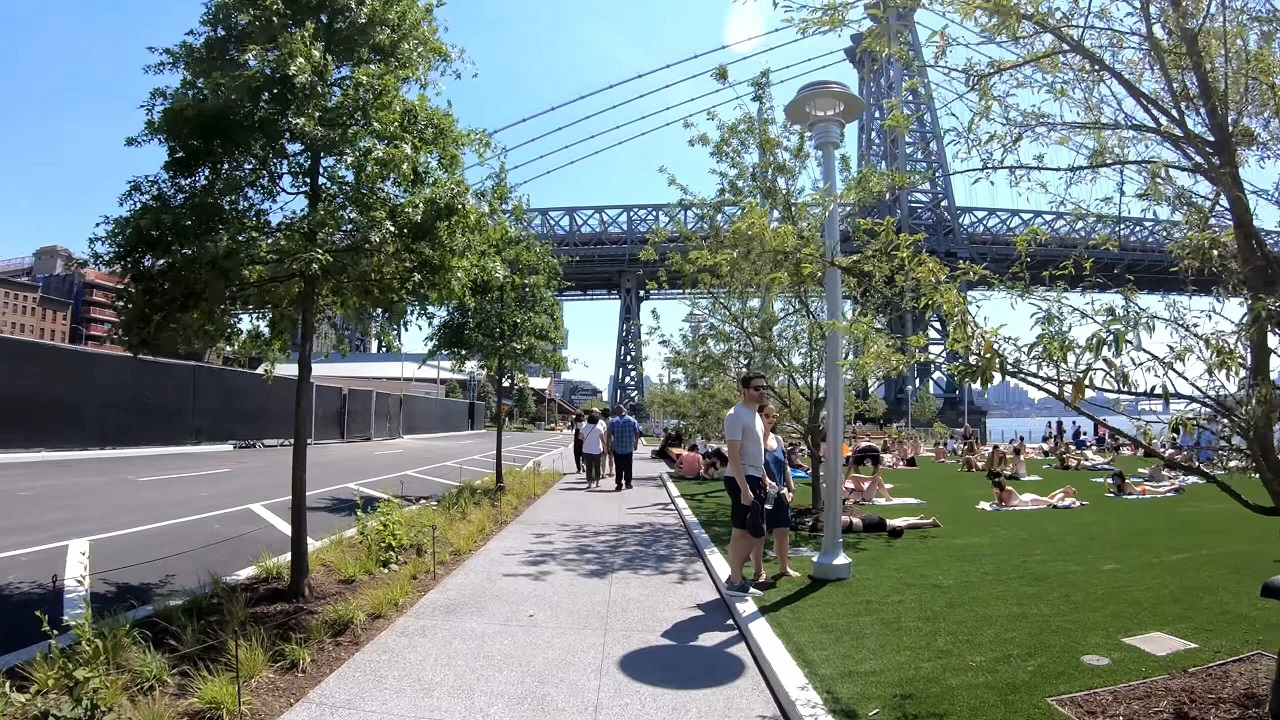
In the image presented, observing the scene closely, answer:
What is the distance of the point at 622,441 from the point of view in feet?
51.3

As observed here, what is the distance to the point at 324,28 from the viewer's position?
6.08 m

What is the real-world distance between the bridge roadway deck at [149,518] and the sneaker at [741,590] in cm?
433

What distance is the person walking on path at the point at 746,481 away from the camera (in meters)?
6.32

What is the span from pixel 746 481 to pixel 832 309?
6.48 feet

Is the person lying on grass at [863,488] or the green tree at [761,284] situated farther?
the person lying on grass at [863,488]

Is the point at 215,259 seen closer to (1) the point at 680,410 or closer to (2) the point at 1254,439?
(2) the point at 1254,439

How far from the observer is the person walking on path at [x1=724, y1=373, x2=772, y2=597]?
6320 millimetres

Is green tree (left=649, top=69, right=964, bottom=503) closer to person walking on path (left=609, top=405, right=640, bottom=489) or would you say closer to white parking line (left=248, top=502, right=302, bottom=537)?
person walking on path (left=609, top=405, right=640, bottom=489)

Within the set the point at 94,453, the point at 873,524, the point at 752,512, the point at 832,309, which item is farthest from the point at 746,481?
the point at 94,453

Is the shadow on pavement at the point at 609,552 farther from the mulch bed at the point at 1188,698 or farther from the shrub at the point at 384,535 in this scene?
the mulch bed at the point at 1188,698

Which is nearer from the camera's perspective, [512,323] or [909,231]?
[512,323]

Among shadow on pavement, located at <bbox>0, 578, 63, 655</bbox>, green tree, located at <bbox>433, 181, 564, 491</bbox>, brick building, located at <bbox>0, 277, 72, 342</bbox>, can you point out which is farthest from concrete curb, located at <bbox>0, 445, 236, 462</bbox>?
brick building, located at <bbox>0, 277, 72, 342</bbox>

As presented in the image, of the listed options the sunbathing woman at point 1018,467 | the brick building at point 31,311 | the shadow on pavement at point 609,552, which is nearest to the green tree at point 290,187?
the shadow on pavement at point 609,552

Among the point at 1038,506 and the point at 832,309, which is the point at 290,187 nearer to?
the point at 832,309
